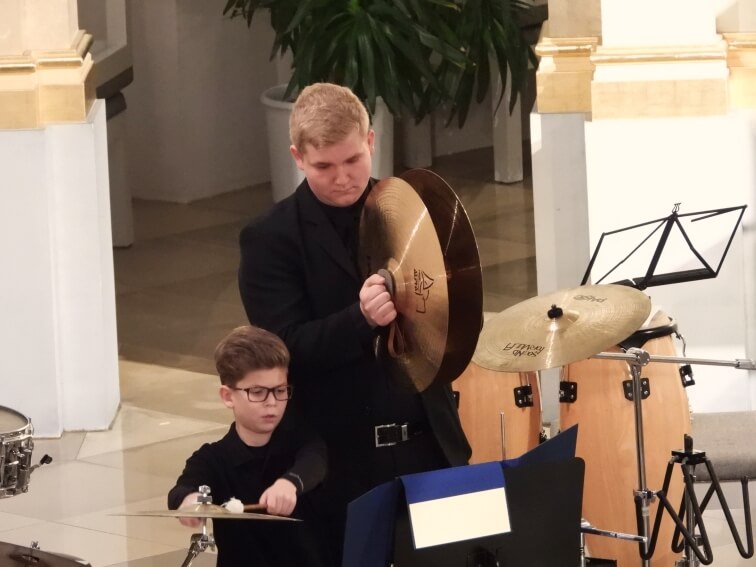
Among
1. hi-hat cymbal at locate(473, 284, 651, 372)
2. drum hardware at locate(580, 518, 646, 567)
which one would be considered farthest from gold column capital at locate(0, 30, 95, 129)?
drum hardware at locate(580, 518, 646, 567)

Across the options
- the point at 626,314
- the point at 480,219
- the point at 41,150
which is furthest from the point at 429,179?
the point at 480,219

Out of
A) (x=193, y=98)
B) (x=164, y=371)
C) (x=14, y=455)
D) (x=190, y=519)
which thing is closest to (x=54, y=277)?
(x=164, y=371)

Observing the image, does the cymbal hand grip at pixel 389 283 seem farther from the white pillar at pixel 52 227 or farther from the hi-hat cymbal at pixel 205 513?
the white pillar at pixel 52 227

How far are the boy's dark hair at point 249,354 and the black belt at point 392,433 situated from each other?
0.89 feet

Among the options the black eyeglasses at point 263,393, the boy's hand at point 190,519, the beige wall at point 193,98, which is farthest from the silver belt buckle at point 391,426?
the beige wall at point 193,98

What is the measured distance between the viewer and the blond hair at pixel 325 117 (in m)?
3.35

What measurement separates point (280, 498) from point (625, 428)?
1855mm

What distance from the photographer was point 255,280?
11.7ft

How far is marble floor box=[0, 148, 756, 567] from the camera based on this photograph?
5820mm

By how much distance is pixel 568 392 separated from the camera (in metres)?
4.97

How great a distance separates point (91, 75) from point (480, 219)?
410 centimetres

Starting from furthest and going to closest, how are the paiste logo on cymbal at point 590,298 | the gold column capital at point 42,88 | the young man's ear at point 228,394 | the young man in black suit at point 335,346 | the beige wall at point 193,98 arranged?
the beige wall at point 193,98 → the gold column capital at point 42,88 → the paiste logo on cymbal at point 590,298 → the young man's ear at point 228,394 → the young man in black suit at point 335,346

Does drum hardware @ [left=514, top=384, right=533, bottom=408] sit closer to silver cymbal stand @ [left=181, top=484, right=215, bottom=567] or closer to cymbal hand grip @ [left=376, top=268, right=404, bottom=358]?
cymbal hand grip @ [left=376, top=268, right=404, bottom=358]

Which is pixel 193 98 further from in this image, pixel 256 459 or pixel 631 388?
pixel 256 459
